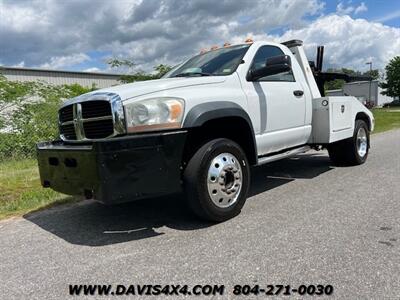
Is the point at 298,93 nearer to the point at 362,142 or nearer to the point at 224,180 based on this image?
the point at 224,180

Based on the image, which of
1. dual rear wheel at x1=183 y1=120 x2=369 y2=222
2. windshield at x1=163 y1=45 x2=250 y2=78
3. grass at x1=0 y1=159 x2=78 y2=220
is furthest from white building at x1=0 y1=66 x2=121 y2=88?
dual rear wheel at x1=183 y1=120 x2=369 y2=222

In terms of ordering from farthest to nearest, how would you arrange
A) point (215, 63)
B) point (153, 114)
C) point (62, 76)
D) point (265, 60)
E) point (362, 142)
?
1. point (62, 76)
2. point (362, 142)
3. point (265, 60)
4. point (215, 63)
5. point (153, 114)

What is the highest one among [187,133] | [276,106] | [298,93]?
[298,93]

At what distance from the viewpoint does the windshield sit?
514cm

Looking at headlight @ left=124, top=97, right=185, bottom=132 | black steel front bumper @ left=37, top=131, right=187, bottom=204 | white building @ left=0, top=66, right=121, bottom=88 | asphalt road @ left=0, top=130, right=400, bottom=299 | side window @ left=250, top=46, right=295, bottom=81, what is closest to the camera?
asphalt road @ left=0, top=130, right=400, bottom=299

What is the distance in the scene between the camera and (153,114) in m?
4.05

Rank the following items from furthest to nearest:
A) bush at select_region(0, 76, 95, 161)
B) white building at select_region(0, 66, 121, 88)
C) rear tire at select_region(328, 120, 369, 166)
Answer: white building at select_region(0, 66, 121, 88) < bush at select_region(0, 76, 95, 161) < rear tire at select_region(328, 120, 369, 166)

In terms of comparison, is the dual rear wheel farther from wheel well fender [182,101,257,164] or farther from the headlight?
the headlight

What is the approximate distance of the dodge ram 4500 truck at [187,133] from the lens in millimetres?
3867

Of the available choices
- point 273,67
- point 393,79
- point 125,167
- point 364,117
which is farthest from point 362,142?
point 393,79

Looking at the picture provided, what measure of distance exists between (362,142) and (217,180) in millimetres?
4534

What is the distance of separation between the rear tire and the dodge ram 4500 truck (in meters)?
1.82

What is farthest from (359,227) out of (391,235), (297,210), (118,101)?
(118,101)

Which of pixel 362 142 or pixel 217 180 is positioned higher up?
pixel 217 180
